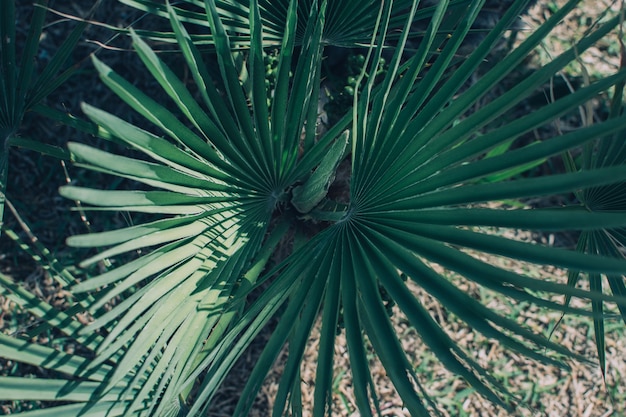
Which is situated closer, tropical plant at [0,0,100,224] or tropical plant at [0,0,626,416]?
tropical plant at [0,0,626,416]

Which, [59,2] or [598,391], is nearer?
[598,391]

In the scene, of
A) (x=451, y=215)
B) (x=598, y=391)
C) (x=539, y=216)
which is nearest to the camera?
(x=539, y=216)

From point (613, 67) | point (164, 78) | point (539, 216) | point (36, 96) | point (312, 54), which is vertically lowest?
point (539, 216)

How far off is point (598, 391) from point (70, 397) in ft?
6.12

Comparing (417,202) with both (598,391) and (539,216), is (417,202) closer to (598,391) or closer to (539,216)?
(539,216)

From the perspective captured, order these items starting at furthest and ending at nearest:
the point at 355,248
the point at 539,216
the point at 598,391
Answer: the point at 598,391 → the point at 355,248 → the point at 539,216

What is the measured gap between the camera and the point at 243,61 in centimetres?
142

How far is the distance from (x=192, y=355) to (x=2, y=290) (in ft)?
1.55

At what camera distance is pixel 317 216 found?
1.36 meters

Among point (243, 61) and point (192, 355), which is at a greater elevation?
point (243, 61)

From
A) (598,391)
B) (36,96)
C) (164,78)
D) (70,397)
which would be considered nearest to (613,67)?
(598,391)

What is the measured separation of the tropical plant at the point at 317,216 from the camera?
0.91 m

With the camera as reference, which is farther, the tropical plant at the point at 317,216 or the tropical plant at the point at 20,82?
the tropical plant at the point at 20,82

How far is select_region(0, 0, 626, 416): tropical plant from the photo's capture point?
91 centimetres
